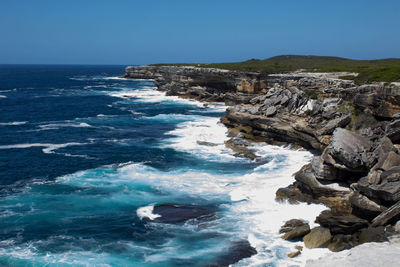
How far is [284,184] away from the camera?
32188 millimetres

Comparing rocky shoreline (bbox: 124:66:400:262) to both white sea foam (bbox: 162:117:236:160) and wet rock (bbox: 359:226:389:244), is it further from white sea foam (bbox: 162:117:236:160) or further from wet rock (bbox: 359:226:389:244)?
white sea foam (bbox: 162:117:236:160)

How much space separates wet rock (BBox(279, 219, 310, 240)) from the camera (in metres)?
23.0

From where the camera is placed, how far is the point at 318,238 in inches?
868

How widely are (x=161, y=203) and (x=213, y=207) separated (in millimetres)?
4076

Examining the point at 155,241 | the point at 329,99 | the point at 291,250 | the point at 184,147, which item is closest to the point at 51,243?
the point at 155,241

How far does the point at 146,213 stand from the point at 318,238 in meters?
12.1

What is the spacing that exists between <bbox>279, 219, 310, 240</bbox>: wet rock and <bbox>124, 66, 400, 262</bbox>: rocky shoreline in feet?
0.20

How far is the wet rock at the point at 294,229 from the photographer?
75.6 ft

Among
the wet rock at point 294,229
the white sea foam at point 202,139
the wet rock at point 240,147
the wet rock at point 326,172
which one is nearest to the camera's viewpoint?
the wet rock at point 294,229

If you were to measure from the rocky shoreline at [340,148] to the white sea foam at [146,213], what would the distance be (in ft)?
30.4

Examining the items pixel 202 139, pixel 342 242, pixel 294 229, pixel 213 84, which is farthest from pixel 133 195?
pixel 213 84

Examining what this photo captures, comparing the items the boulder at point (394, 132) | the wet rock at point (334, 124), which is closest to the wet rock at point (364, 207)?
the boulder at point (394, 132)

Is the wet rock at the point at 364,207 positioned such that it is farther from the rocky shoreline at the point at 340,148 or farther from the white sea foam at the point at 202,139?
the white sea foam at the point at 202,139

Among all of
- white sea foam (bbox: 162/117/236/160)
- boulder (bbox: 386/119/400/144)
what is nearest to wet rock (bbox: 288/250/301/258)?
boulder (bbox: 386/119/400/144)
